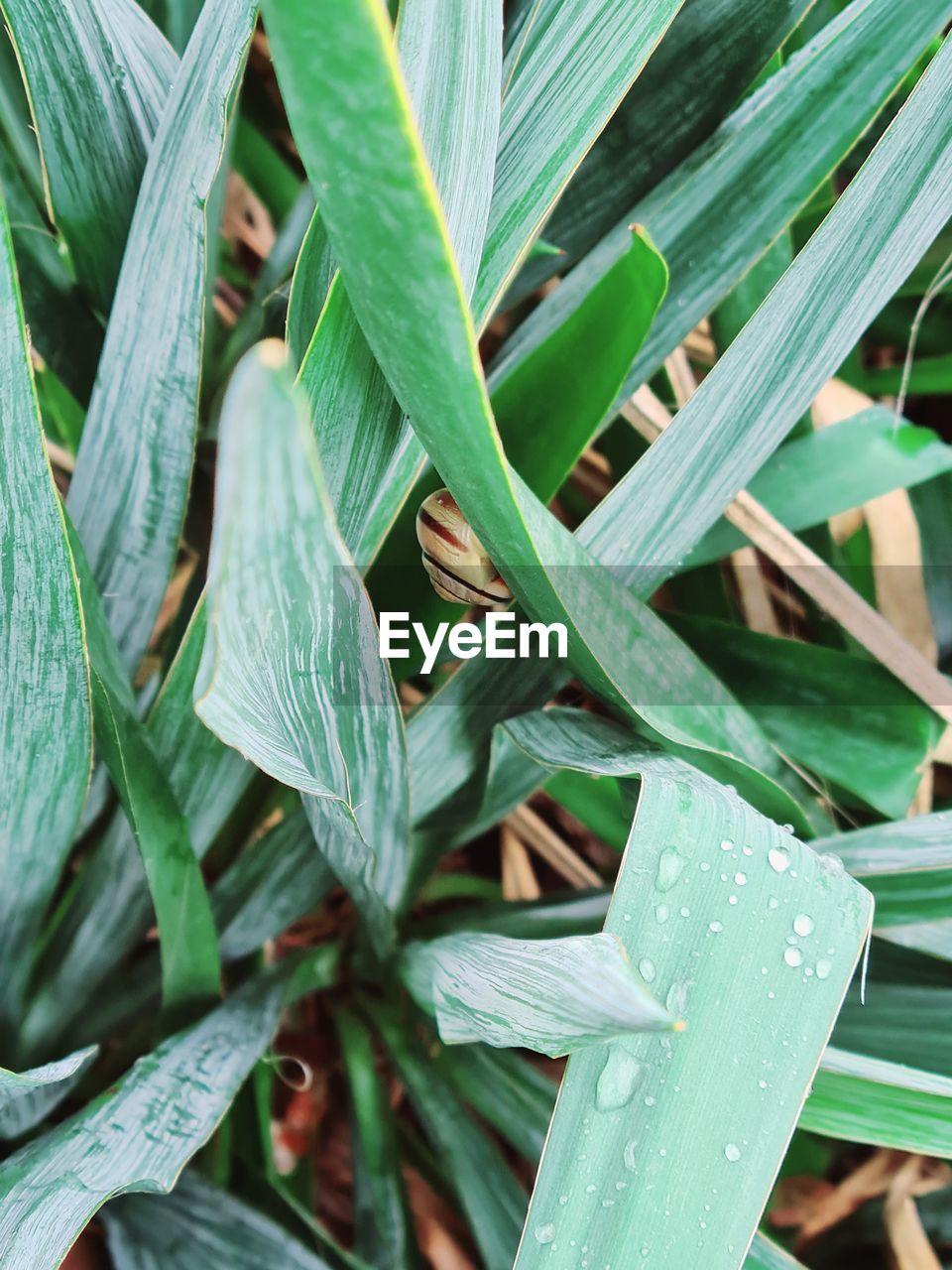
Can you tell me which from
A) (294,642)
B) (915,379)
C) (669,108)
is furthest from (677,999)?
(915,379)

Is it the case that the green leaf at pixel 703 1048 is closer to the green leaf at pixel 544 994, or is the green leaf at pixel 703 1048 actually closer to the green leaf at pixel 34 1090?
the green leaf at pixel 544 994

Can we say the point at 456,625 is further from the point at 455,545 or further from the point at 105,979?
the point at 105,979

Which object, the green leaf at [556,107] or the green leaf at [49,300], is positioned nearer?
the green leaf at [556,107]

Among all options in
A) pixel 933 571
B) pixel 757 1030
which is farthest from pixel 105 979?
pixel 933 571

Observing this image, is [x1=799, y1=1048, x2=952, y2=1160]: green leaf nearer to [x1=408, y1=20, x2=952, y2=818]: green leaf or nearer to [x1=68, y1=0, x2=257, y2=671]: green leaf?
[x1=408, y1=20, x2=952, y2=818]: green leaf

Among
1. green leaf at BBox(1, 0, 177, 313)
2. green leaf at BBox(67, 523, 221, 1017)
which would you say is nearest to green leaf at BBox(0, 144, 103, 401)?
green leaf at BBox(1, 0, 177, 313)

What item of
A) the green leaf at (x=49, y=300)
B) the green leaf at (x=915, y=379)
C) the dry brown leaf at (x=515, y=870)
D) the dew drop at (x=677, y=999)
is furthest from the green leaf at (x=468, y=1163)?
the green leaf at (x=915, y=379)
